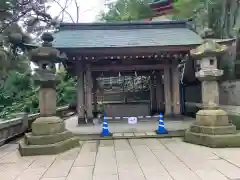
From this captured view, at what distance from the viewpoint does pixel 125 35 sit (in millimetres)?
11328

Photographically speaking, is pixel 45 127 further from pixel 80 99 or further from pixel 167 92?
pixel 167 92

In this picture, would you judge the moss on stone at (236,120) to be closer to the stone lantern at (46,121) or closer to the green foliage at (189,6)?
the stone lantern at (46,121)

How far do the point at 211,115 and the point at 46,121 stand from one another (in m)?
4.47

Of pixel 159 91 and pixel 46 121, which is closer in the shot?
pixel 46 121

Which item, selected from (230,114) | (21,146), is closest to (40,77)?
(21,146)

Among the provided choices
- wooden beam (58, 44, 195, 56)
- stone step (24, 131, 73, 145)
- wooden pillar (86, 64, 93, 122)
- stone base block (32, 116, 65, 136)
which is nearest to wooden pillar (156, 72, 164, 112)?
wooden beam (58, 44, 195, 56)

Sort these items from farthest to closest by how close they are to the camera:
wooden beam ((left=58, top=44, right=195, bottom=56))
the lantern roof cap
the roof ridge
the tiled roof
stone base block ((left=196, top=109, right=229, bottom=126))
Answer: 1. the roof ridge
2. the tiled roof
3. wooden beam ((left=58, top=44, right=195, bottom=56))
4. the lantern roof cap
5. stone base block ((left=196, top=109, right=229, bottom=126))

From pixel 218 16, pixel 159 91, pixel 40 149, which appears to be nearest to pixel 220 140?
pixel 40 149

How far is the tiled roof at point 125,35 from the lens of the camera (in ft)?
32.3

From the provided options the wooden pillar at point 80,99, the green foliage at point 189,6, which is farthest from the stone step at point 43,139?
the green foliage at point 189,6

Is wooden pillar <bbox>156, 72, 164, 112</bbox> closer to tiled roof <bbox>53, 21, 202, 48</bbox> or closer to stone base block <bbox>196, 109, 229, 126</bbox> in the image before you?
tiled roof <bbox>53, 21, 202, 48</bbox>

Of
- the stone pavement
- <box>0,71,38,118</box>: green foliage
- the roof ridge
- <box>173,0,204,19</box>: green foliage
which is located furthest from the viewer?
<box>0,71,38,118</box>: green foliage

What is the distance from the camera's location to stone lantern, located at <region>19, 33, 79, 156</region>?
6.22m

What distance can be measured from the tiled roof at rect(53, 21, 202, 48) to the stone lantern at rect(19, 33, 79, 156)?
2.44 m
